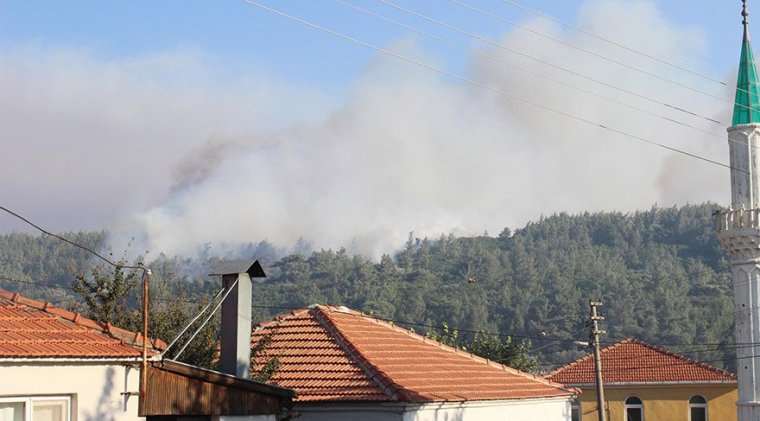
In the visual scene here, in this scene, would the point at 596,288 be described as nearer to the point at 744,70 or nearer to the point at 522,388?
the point at 744,70

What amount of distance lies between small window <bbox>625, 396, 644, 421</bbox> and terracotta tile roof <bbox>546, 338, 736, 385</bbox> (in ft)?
3.42

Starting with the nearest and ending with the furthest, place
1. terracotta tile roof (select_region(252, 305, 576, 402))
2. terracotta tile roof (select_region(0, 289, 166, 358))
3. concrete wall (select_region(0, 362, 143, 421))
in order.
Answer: concrete wall (select_region(0, 362, 143, 421)) < terracotta tile roof (select_region(0, 289, 166, 358)) < terracotta tile roof (select_region(252, 305, 576, 402))

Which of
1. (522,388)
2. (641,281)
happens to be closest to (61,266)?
(641,281)

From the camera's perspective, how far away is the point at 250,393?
16.2m

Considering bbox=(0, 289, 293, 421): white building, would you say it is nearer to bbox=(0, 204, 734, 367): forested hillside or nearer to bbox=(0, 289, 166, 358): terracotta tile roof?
bbox=(0, 289, 166, 358): terracotta tile roof

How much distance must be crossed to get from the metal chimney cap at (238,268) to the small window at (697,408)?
41219mm

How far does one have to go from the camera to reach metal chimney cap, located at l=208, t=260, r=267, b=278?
1845cm

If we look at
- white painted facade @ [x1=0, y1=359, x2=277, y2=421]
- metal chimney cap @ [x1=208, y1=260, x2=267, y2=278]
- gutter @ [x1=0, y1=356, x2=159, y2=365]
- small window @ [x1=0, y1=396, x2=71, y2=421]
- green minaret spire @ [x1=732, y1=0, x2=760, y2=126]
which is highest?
green minaret spire @ [x1=732, y1=0, x2=760, y2=126]

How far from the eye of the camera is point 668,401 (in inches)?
2206

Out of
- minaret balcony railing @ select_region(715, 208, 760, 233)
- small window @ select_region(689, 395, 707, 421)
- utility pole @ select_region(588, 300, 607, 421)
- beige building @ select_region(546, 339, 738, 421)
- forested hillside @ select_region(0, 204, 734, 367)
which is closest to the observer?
utility pole @ select_region(588, 300, 607, 421)

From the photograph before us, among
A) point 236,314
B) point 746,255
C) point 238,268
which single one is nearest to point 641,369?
point 746,255

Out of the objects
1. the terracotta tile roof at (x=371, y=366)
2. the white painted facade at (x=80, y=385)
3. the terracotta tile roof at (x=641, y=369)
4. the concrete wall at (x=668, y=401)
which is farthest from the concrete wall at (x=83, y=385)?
the terracotta tile roof at (x=641, y=369)

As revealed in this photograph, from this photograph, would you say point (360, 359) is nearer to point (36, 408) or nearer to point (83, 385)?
point (83, 385)

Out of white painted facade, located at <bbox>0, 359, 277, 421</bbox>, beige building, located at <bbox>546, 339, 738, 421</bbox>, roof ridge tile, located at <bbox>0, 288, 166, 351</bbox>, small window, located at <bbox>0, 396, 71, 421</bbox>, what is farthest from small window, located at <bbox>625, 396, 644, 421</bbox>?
small window, located at <bbox>0, 396, 71, 421</bbox>
